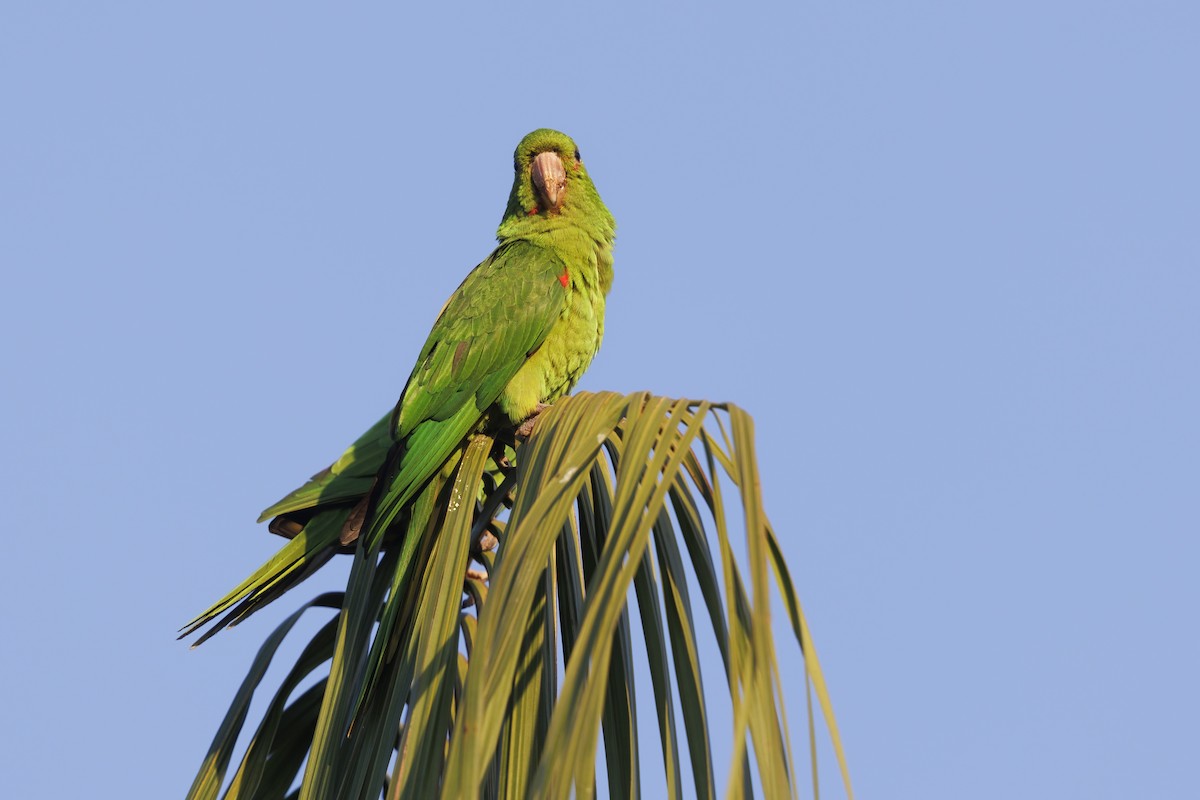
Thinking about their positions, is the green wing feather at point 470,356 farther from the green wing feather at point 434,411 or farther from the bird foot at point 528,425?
the bird foot at point 528,425

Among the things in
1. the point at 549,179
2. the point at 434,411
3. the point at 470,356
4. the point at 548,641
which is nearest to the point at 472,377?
the point at 470,356

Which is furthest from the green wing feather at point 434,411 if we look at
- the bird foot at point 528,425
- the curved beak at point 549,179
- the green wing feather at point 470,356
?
the curved beak at point 549,179

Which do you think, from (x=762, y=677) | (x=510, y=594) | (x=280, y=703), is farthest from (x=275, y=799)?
(x=762, y=677)

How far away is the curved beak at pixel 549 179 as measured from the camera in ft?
17.8

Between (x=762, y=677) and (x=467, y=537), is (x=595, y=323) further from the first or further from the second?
(x=762, y=677)

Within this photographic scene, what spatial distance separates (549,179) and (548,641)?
3285 mm

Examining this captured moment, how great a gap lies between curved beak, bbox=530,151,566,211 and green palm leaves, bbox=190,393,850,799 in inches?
66.6

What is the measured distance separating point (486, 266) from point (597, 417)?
2749 millimetres

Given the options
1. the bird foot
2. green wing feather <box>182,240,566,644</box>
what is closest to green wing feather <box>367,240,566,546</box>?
green wing feather <box>182,240,566,644</box>

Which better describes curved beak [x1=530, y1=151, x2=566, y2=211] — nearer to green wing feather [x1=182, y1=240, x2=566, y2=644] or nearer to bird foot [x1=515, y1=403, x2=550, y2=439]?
green wing feather [x1=182, y1=240, x2=566, y2=644]

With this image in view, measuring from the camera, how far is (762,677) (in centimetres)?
166

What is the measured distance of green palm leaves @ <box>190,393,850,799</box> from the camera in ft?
5.31

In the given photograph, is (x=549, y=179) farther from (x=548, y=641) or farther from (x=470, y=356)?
(x=548, y=641)

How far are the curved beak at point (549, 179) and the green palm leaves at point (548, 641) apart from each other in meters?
1.69
